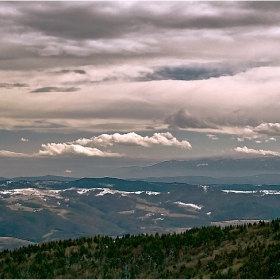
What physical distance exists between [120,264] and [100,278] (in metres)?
5.78

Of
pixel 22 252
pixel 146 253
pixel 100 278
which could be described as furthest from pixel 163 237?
pixel 22 252

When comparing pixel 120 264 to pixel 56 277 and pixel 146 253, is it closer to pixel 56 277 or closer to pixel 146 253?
pixel 146 253

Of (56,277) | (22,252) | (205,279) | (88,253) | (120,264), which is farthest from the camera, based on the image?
(22,252)

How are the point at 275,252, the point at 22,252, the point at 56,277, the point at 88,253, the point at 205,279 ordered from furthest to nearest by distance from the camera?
the point at 22,252 < the point at 88,253 < the point at 56,277 < the point at 275,252 < the point at 205,279

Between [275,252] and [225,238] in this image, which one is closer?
[275,252]

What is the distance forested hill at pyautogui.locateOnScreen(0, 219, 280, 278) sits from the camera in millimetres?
49875

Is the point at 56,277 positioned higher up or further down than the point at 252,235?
further down

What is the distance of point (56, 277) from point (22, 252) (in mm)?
14269

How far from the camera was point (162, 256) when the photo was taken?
2283 inches

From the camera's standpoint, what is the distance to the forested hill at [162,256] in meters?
49.9

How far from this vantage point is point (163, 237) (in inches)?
2601

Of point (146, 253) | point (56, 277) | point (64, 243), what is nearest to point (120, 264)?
Result: point (146, 253)

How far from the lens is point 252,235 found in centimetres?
5950

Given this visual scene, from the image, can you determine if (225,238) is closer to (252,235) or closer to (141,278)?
(252,235)
